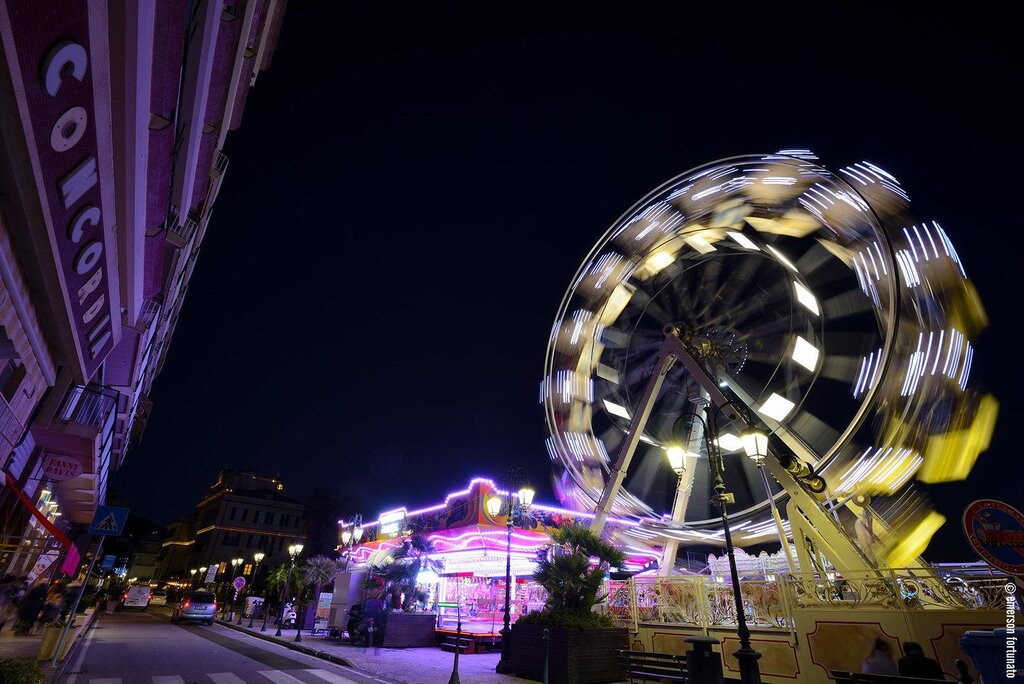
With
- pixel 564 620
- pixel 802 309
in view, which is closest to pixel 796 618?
pixel 564 620

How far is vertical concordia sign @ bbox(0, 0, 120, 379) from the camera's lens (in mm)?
4863

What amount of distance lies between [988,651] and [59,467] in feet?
67.4

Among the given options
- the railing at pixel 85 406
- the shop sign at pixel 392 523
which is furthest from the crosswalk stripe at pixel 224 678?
the shop sign at pixel 392 523

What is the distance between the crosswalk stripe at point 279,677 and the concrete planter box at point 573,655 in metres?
4.93

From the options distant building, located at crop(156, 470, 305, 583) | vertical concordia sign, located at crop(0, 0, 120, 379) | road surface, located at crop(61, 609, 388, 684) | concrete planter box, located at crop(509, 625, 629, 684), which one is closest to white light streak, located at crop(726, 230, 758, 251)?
concrete planter box, located at crop(509, 625, 629, 684)

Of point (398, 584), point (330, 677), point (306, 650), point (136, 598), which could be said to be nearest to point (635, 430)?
point (330, 677)

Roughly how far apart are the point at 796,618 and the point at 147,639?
67.7ft

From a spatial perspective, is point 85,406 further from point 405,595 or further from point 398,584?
point 405,595

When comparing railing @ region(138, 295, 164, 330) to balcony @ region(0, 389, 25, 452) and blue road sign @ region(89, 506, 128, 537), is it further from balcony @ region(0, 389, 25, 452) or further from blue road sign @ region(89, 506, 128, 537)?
blue road sign @ region(89, 506, 128, 537)

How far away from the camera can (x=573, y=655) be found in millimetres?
10344

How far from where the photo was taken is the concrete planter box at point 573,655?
33.8 ft

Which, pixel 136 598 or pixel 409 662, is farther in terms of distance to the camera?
pixel 136 598

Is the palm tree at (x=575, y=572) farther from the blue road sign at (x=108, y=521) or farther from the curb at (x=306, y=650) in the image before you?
the blue road sign at (x=108, y=521)

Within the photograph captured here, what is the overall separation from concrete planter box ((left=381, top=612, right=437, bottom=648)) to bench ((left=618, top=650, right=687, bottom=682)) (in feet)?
32.5
